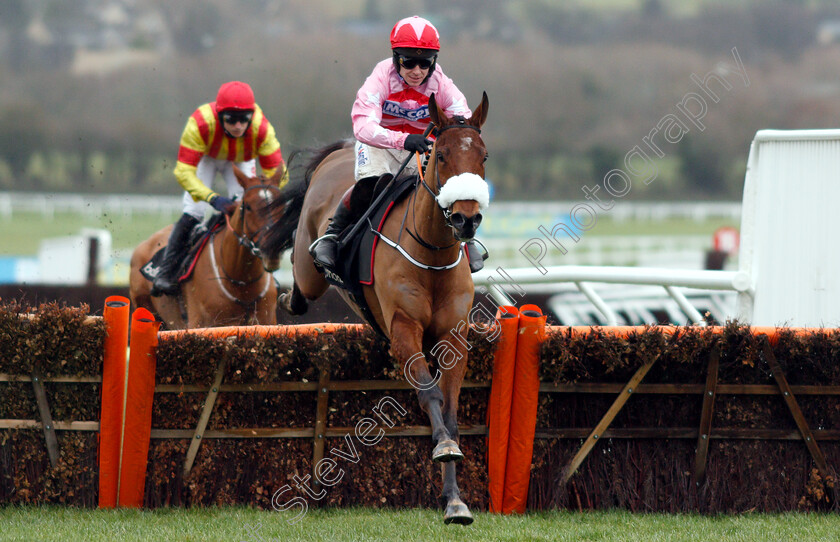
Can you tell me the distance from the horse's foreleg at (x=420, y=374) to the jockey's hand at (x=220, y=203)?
3033 millimetres

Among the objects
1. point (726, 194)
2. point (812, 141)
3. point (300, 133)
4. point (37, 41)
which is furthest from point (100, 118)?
point (812, 141)

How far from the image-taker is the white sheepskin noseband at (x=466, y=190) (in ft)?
12.3

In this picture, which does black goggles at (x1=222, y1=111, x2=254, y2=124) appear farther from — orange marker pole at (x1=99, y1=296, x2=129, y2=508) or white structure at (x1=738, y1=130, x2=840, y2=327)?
white structure at (x1=738, y1=130, x2=840, y2=327)

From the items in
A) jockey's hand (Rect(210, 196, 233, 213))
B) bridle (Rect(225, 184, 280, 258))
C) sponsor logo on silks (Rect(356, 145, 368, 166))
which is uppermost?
sponsor logo on silks (Rect(356, 145, 368, 166))

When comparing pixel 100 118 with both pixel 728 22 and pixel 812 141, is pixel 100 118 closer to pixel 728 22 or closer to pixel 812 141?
pixel 728 22

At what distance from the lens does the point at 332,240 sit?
4980 mm

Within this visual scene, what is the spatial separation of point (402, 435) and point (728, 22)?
2968 cm

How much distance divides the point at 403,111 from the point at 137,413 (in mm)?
1958

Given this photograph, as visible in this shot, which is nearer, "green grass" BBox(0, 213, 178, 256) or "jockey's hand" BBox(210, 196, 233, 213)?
"jockey's hand" BBox(210, 196, 233, 213)

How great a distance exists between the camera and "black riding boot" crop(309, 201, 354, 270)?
490 cm

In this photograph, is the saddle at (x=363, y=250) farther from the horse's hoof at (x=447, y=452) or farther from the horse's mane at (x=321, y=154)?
the horse's mane at (x=321, y=154)

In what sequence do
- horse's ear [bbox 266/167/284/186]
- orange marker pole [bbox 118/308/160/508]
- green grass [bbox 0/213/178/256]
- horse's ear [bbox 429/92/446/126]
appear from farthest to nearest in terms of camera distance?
1. green grass [bbox 0/213/178/256]
2. horse's ear [bbox 266/167/284/186]
3. orange marker pole [bbox 118/308/160/508]
4. horse's ear [bbox 429/92/446/126]

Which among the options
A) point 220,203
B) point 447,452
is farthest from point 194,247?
point 447,452

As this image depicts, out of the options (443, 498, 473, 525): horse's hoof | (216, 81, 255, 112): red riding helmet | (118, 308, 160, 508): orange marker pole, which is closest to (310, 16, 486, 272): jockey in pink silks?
(118, 308, 160, 508): orange marker pole
